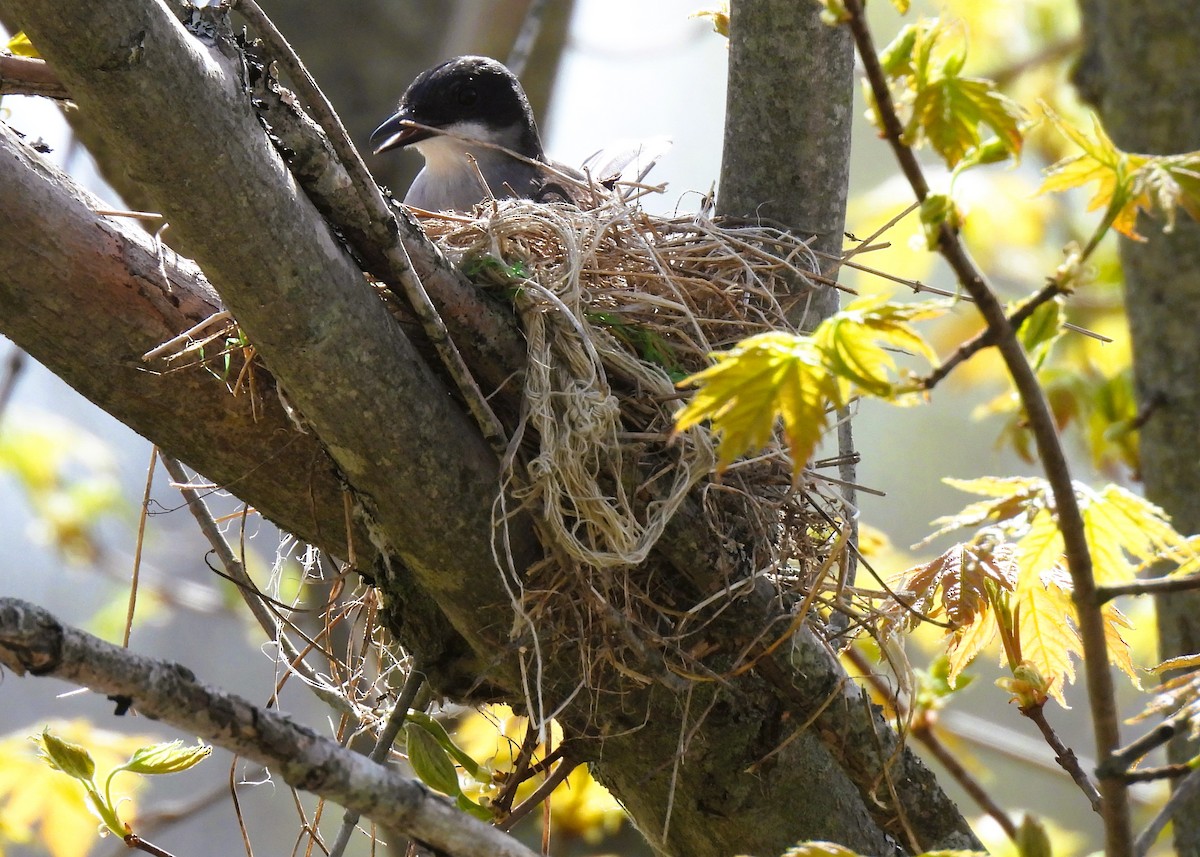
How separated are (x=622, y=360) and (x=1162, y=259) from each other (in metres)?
1.74

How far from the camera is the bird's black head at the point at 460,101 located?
10.8 feet

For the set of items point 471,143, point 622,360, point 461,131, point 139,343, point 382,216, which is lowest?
point 622,360

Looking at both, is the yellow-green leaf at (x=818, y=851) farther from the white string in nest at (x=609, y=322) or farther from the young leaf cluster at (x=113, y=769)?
the young leaf cluster at (x=113, y=769)

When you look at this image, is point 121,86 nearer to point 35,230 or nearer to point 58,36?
point 58,36

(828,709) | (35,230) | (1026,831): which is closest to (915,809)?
(828,709)

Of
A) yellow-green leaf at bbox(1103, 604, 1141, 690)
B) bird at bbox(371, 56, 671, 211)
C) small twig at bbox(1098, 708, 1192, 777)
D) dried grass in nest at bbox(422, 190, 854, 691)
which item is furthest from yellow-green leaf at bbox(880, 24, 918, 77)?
bird at bbox(371, 56, 671, 211)

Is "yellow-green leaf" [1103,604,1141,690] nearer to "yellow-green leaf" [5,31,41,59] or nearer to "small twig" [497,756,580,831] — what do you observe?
"small twig" [497,756,580,831]

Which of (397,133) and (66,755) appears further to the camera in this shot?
(397,133)

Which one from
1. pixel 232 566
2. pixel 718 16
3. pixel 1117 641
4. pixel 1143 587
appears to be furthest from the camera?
pixel 718 16

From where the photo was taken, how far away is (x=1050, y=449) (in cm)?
116

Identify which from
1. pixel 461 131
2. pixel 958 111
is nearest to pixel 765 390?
pixel 958 111

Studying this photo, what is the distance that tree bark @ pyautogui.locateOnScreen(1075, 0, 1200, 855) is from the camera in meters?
2.91

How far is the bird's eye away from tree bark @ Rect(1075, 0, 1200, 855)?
5.31 ft

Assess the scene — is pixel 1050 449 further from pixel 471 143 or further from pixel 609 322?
pixel 471 143
